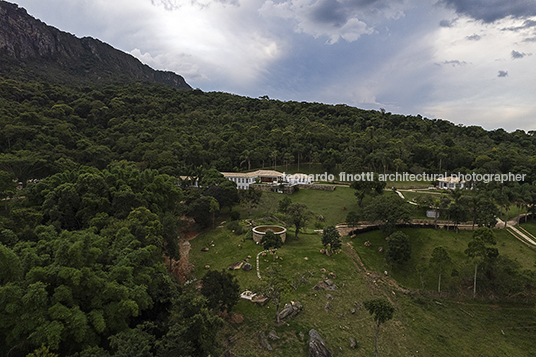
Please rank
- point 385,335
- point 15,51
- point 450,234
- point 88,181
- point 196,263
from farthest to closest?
point 15,51 < point 450,234 < point 196,263 < point 88,181 < point 385,335

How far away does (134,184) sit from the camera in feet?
101

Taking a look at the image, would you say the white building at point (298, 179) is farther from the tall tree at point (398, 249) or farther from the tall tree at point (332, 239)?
the tall tree at point (398, 249)

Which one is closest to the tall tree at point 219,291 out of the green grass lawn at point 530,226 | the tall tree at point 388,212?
the tall tree at point 388,212

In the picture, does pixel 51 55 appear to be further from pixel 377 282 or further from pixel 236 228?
pixel 377 282

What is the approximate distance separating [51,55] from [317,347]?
530ft

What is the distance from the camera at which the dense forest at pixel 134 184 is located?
12.5 metres

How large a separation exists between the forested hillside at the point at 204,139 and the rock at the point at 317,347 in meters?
44.4

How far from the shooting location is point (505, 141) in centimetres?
8794

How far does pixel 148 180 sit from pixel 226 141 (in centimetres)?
4359

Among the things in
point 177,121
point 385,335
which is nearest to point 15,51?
point 177,121

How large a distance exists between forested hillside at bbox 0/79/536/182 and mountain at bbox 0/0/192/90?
22797mm

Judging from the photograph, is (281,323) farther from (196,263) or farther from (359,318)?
(196,263)

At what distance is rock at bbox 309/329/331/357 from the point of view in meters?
16.1

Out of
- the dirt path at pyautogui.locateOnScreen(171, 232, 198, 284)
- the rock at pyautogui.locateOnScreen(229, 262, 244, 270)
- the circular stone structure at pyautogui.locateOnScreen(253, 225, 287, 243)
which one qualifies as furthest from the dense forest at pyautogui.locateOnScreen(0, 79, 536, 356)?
the circular stone structure at pyautogui.locateOnScreen(253, 225, 287, 243)
